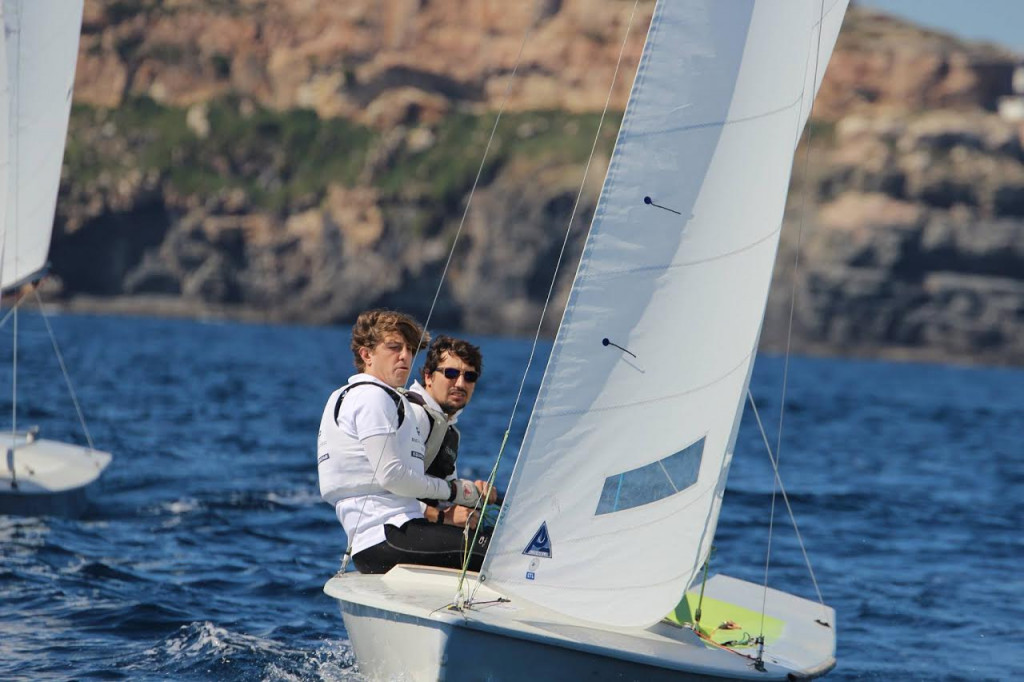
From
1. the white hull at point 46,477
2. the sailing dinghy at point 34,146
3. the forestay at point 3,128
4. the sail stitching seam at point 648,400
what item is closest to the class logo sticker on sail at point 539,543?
the sail stitching seam at point 648,400

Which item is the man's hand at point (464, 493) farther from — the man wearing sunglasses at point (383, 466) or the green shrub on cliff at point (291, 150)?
the green shrub on cliff at point (291, 150)

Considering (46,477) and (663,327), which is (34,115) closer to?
(46,477)

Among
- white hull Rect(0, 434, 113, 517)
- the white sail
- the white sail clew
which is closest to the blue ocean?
white hull Rect(0, 434, 113, 517)

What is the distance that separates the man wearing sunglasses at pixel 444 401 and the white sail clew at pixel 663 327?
64 centimetres

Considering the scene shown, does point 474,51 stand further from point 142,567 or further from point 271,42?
point 142,567

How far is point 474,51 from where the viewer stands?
146375 millimetres

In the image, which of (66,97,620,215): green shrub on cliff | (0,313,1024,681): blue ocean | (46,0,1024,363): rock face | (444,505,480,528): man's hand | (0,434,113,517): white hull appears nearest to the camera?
(444,505,480,528): man's hand

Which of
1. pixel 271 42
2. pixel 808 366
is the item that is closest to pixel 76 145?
pixel 271 42

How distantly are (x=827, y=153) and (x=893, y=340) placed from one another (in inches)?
712

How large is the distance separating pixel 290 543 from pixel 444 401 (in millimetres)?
5830

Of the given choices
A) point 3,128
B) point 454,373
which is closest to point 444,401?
point 454,373

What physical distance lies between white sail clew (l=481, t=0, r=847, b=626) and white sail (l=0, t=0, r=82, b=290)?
8600 mm

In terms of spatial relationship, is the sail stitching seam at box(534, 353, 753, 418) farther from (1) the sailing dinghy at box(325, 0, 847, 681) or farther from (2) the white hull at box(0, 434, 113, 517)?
(2) the white hull at box(0, 434, 113, 517)

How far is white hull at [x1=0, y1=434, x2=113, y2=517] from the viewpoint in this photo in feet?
41.1
